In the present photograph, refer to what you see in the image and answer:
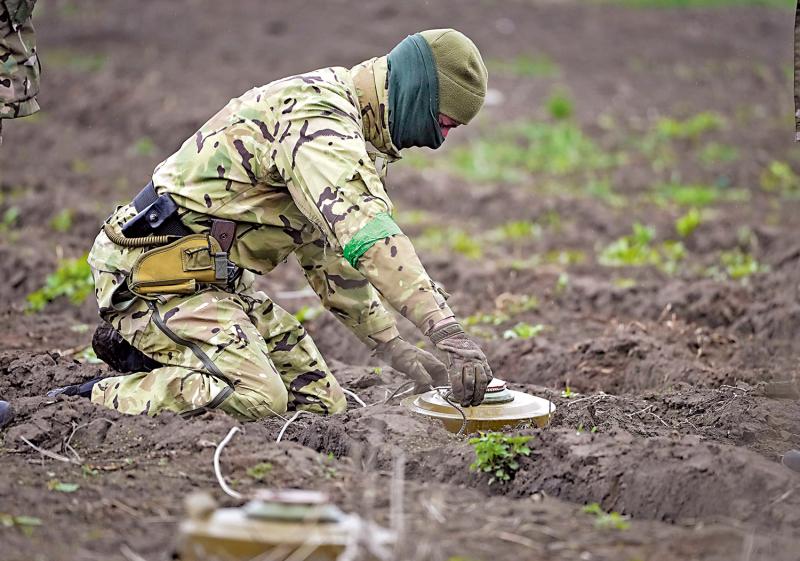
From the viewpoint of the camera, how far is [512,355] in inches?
265

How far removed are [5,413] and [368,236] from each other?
1812 mm

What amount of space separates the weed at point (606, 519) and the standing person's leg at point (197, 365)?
181cm

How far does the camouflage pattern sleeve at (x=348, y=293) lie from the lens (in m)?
5.51

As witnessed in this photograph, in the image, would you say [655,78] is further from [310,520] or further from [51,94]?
[310,520]

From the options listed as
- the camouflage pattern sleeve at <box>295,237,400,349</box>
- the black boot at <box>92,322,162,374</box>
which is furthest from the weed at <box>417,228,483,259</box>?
the black boot at <box>92,322,162,374</box>

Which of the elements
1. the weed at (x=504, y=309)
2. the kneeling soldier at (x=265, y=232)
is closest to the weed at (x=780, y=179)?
the weed at (x=504, y=309)

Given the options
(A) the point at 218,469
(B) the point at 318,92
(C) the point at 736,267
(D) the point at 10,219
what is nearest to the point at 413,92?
(B) the point at 318,92

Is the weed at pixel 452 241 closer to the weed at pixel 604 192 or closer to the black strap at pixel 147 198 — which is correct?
the weed at pixel 604 192

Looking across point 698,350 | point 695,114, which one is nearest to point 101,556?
point 698,350

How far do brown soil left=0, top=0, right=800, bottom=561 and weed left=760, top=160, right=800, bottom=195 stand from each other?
0.50 feet

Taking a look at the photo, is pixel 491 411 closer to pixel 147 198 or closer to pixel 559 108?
pixel 147 198

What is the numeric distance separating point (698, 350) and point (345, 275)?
2.44m

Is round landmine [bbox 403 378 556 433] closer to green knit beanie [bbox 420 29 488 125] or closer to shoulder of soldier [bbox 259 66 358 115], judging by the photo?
green knit beanie [bbox 420 29 488 125]

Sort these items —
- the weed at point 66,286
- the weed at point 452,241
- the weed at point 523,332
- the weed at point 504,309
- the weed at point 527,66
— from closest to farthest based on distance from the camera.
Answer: the weed at point 523,332 < the weed at point 504,309 < the weed at point 66,286 < the weed at point 452,241 < the weed at point 527,66
